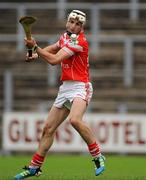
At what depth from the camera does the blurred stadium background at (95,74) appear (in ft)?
75.2

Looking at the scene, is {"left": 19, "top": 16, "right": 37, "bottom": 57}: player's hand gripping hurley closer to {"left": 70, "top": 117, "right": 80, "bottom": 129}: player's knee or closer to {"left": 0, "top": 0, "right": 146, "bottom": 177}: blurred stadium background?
{"left": 70, "top": 117, "right": 80, "bottom": 129}: player's knee

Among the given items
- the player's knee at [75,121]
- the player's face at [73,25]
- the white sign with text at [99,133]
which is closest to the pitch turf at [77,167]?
the white sign with text at [99,133]

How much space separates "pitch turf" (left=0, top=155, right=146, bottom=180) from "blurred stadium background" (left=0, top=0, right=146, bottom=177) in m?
0.50

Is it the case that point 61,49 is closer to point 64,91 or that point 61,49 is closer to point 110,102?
point 64,91

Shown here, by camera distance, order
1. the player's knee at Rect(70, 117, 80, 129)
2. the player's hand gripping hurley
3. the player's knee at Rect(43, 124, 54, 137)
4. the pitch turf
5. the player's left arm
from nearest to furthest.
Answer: the player's hand gripping hurley → the player's left arm → the player's knee at Rect(70, 117, 80, 129) → the player's knee at Rect(43, 124, 54, 137) → the pitch turf

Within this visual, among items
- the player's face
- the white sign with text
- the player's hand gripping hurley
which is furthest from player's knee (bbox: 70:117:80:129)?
the white sign with text

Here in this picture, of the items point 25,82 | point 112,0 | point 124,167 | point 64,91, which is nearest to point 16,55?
point 25,82

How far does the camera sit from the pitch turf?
15531 millimetres

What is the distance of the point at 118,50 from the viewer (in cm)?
2625

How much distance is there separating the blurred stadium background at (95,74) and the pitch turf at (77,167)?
1.65 ft

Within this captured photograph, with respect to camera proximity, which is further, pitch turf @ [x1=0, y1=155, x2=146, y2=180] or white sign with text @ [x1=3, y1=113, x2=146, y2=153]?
white sign with text @ [x1=3, y1=113, x2=146, y2=153]

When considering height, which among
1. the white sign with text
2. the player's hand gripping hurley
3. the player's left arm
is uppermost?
the player's hand gripping hurley

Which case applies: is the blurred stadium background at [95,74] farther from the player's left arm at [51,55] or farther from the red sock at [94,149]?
the player's left arm at [51,55]

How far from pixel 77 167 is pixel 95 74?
20.0 ft
